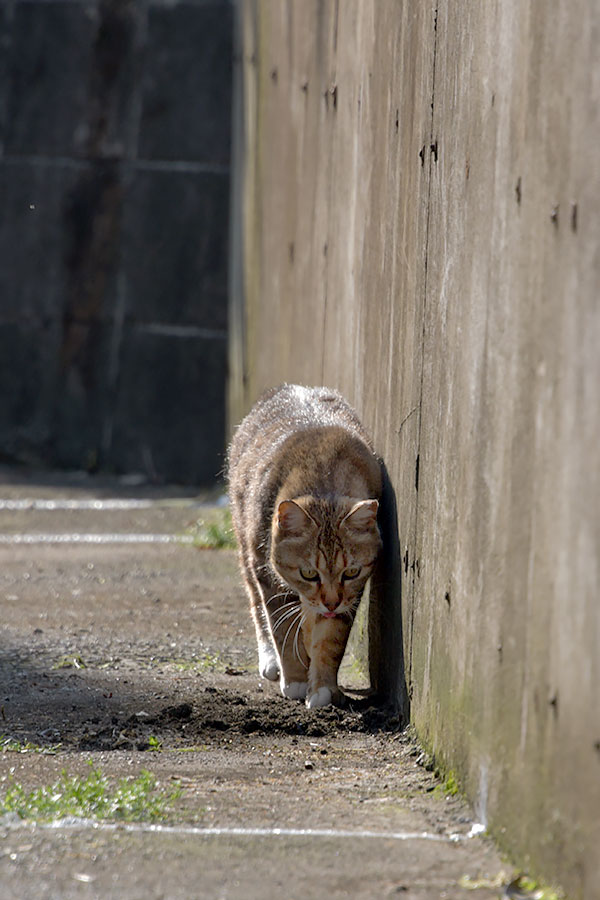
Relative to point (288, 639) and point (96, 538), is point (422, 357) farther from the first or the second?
point (96, 538)

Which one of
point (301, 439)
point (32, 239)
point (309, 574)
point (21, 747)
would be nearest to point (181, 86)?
point (32, 239)

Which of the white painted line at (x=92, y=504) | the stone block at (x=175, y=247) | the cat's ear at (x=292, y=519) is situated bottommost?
the white painted line at (x=92, y=504)

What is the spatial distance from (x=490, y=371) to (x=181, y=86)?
1013 cm

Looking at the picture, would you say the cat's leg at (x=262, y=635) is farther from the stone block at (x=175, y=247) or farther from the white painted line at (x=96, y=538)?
the stone block at (x=175, y=247)

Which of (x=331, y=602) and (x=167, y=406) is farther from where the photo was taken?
(x=167, y=406)

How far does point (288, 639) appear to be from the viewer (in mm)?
5180

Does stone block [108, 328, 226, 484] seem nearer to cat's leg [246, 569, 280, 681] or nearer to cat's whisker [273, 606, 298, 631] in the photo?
cat's leg [246, 569, 280, 681]

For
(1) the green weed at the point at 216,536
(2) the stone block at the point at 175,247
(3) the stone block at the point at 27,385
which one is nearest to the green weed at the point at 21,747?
(1) the green weed at the point at 216,536

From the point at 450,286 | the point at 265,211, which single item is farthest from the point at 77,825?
the point at 265,211

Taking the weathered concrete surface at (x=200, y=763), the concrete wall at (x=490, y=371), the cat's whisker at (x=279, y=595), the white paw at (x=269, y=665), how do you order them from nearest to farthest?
the concrete wall at (x=490, y=371) → the weathered concrete surface at (x=200, y=763) → the cat's whisker at (x=279, y=595) → the white paw at (x=269, y=665)

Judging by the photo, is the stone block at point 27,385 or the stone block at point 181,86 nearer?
the stone block at point 181,86

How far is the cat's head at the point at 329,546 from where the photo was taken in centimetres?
479

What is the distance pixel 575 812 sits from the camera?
8.48 feet

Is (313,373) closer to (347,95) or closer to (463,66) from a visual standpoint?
(347,95)
